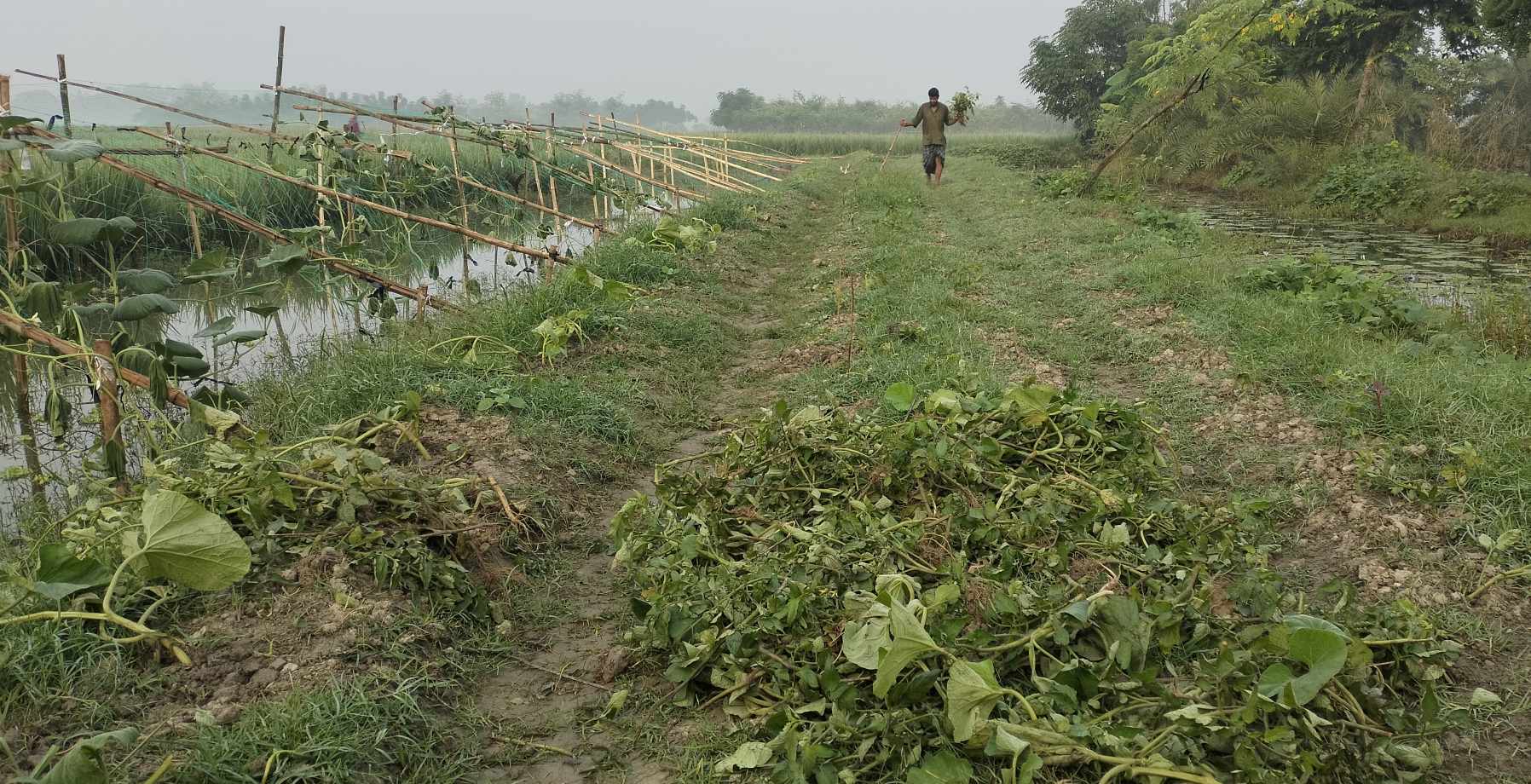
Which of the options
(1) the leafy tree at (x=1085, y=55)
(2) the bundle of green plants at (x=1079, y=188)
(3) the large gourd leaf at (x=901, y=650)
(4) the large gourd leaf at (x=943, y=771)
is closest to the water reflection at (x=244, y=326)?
(3) the large gourd leaf at (x=901, y=650)

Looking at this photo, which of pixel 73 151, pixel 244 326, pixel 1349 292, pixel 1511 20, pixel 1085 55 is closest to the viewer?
pixel 73 151

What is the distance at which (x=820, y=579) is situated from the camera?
263 centimetres

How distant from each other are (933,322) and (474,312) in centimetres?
316

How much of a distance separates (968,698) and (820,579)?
70 centimetres

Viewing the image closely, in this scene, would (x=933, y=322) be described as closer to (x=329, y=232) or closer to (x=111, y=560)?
(x=329, y=232)

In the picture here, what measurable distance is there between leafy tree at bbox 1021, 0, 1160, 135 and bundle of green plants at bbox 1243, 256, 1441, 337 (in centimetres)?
1992

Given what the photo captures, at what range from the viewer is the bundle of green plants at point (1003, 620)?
2.01 m

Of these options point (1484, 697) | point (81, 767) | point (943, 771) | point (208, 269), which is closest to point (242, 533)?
point (81, 767)

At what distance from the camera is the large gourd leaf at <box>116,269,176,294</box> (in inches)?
131

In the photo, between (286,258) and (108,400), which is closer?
(108,400)

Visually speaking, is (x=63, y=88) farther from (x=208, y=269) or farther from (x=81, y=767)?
(x=81, y=767)

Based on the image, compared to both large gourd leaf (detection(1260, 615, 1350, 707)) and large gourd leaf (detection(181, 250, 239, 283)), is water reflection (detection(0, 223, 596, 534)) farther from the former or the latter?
large gourd leaf (detection(1260, 615, 1350, 707))

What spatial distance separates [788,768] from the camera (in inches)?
81.4

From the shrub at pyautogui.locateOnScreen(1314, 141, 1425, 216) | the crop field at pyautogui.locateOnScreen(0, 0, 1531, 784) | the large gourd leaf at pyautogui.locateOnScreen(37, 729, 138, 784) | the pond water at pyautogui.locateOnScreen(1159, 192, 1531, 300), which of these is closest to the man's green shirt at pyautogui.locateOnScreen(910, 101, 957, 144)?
the pond water at pyautogui.locateOnScreen(1159, 192, 1531, 300)
